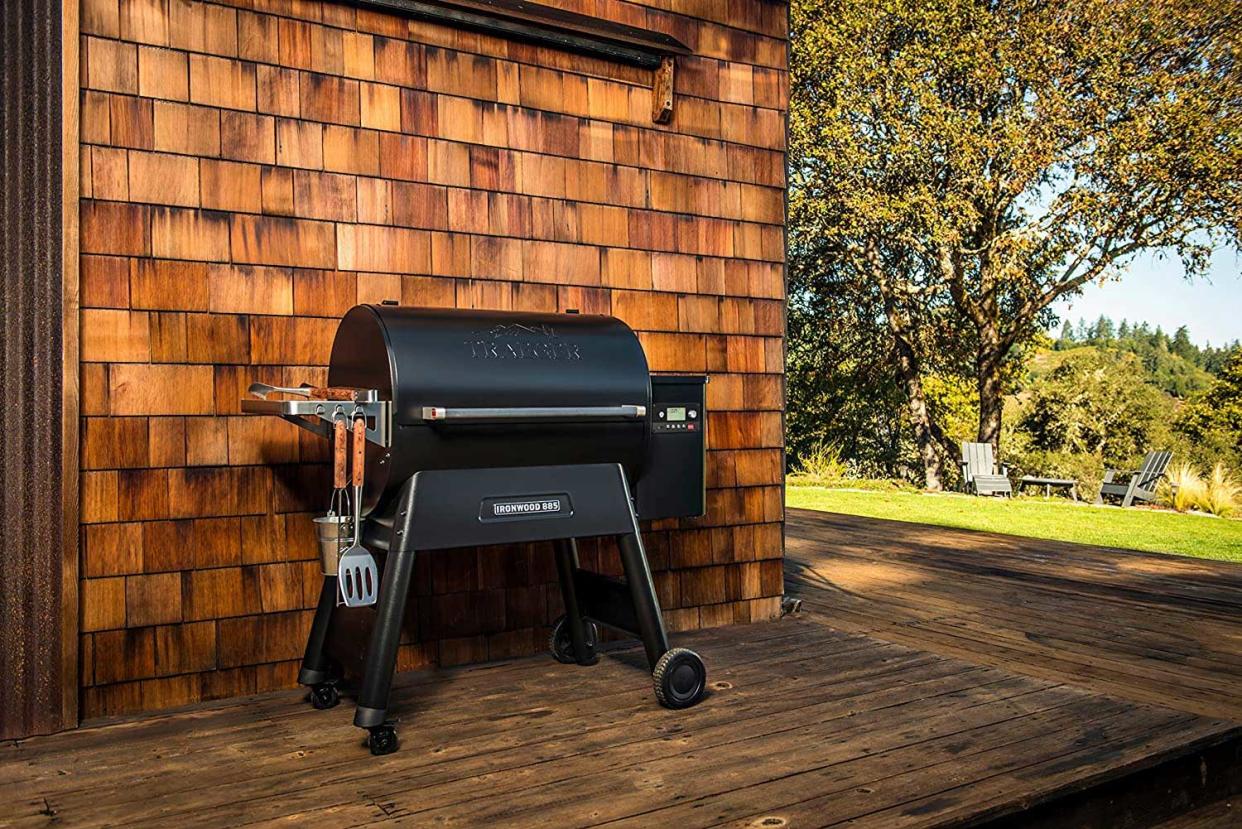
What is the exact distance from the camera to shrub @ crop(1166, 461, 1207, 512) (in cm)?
1024

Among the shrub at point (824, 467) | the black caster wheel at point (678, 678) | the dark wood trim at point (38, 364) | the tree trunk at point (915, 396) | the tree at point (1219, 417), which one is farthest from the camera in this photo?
the tree trunk at point (915, 396)

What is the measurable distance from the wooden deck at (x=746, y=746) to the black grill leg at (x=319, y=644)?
0.33ft

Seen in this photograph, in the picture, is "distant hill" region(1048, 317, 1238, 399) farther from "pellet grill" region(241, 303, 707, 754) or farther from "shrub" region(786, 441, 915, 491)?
"pellet grill" region(241, 303, 707, 754)

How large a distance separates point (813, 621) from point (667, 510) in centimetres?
109

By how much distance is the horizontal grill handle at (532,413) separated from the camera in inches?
101

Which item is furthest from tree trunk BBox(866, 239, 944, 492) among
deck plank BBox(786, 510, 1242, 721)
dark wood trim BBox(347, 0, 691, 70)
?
dark wood trim BBox(347, 0, 691, 70)

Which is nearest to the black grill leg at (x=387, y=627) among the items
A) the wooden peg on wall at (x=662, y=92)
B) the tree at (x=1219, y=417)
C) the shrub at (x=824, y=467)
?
the wooden peg on wall at (x=662, y=92)

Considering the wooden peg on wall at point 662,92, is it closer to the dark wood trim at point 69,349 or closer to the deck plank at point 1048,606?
the dark wood trim at point 69,349

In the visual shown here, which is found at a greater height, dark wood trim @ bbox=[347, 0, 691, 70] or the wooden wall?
dark wood trim @ bbox=[347, 0, 691, 70]

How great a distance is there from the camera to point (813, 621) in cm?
411

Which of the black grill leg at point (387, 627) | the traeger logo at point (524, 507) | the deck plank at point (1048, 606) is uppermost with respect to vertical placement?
the traeger logo at point (524, 507)

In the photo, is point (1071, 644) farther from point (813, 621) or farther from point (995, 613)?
point (813, 621)

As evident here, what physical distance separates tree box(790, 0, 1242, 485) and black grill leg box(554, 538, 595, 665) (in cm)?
1076

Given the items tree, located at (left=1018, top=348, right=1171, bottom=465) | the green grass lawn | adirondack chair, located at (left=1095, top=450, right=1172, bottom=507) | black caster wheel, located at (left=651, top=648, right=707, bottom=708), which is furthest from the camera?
tree, located at (left=1018, top=348, right=1171, bottom=465)
